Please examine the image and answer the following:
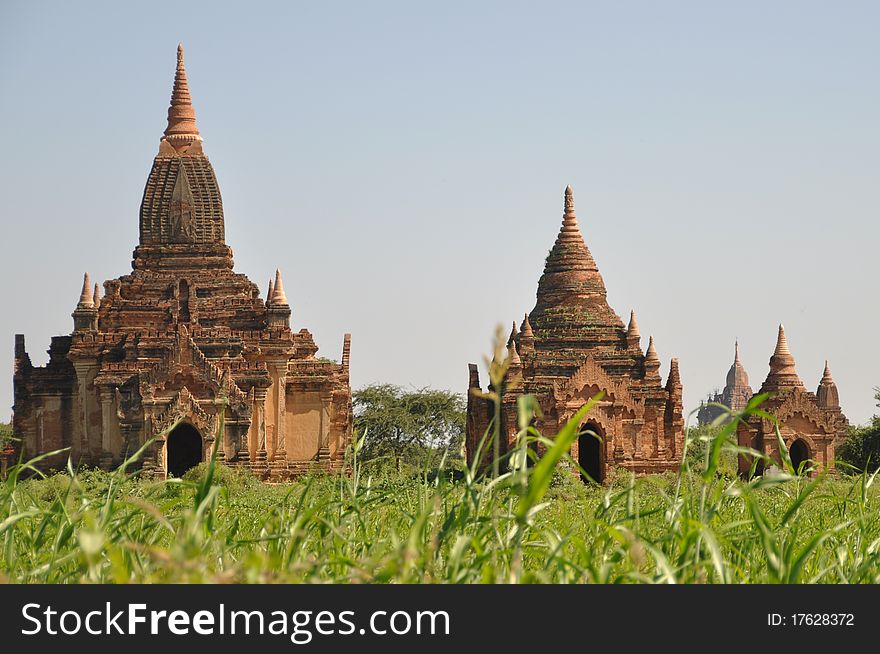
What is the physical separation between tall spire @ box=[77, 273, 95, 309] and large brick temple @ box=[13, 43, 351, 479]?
0.07 ft

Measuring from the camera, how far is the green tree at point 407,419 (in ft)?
142

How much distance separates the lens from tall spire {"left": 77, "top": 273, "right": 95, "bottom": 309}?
29328 millimetres

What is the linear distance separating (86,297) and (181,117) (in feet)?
13.4

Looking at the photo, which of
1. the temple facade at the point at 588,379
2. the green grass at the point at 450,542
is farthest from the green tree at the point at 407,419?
the green grass at the point at 450,542

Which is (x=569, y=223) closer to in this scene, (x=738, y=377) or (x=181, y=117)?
(x=181, y=117)

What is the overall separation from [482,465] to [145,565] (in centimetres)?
2382

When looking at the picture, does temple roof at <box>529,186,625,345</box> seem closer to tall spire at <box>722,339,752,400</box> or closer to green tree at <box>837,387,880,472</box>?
green tree at <box>837,387,880,472</box>

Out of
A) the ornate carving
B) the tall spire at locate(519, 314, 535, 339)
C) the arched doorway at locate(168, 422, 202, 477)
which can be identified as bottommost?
the arched doorway at locate(168, 422, 202, 477)

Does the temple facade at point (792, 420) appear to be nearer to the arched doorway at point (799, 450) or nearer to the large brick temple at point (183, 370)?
the arched doorway at point (799, 450)

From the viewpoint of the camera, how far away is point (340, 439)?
97.3 ft

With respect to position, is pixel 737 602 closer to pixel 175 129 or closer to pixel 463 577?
pixel 463 577

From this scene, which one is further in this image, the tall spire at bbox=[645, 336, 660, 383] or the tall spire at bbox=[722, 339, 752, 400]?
the tall spire at bbox=[722, 339, 752, 400]

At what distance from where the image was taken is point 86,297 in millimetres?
29438

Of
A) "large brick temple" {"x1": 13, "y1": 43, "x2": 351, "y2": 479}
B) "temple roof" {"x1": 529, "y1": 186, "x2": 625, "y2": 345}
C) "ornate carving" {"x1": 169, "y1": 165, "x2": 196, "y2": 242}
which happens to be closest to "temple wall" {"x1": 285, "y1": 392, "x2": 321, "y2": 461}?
"large brick temple" {"x1": 13, "y1": 43, "x2": 351, "y2": 479}
